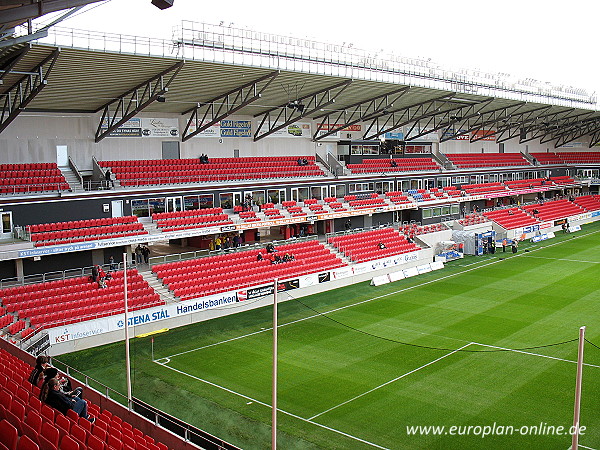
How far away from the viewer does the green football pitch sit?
16156mm

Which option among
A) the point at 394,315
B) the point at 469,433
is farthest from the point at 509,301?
the point at 469,433

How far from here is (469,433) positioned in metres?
15.8

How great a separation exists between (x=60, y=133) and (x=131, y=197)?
17.1 feet

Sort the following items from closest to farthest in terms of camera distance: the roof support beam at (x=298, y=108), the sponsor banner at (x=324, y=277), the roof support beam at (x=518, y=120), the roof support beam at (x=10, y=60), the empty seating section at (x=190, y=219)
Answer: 1. the roof support beam at (x=10, y=60)
2. the empty seating section at (x=190, y=219)
3. the sponsor banner at (x=324, y=277)
4. the roof support beam at (x=298, y=108)
5. the roof support beam at (x=518, y=120)

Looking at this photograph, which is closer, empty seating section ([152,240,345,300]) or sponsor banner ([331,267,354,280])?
empty seating section ([152,240,345,300])

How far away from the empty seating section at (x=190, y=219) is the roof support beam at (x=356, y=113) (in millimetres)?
13481

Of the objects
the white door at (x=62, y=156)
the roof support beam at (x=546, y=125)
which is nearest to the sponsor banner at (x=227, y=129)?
the white door at (x=62, y=156)

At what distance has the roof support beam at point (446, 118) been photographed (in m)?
53.0

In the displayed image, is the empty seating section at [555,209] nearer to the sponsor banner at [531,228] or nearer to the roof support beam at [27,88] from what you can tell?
the sponsor banner at [531,228]

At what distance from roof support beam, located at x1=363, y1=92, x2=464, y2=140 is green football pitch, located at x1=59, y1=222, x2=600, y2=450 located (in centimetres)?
2001

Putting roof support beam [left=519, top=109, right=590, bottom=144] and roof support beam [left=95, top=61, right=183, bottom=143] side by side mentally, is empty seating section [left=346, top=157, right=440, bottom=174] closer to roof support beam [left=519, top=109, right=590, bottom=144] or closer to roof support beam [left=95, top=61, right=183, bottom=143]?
roof support beam [left=519, top=109, right=590, bottom=144]

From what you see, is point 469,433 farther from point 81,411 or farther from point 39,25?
point 39,25

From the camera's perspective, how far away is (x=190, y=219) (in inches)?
1297

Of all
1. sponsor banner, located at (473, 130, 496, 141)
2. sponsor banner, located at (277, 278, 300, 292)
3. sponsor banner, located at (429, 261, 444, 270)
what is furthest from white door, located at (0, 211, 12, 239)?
sponsor banner, located at (473, 130, 496, 141)
